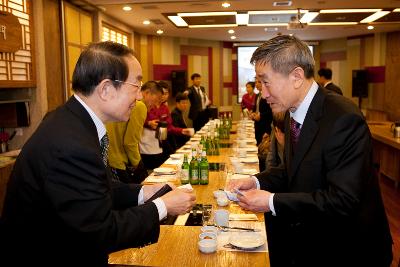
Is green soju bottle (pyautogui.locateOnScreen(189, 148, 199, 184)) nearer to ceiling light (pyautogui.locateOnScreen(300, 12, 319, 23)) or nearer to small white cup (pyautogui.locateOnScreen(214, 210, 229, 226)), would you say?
small white cup (pyautogui.locateOnScreen(214, 210, 229, 226))

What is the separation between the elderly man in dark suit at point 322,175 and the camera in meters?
1.60

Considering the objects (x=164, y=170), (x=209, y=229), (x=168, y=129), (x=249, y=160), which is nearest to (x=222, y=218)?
(x=209, y=229)

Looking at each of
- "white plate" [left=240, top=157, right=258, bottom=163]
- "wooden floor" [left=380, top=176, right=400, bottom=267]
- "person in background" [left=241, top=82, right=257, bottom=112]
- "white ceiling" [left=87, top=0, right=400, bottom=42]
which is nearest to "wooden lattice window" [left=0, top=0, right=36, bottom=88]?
"white ceiling" [left=87, top=0, right=400, bottom=42]

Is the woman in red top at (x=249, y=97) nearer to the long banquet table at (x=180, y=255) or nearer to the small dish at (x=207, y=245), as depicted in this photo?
the long banquet table at (x=180, y=255)

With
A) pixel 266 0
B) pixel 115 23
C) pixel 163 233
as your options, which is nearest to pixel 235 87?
pixel 115 23

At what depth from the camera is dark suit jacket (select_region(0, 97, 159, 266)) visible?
4.37 ft

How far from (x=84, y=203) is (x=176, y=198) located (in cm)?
48

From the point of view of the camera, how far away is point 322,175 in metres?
1.72

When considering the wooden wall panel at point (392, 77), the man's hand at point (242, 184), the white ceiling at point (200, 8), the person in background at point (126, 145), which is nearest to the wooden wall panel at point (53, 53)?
the white ceiling at point (200, 8)

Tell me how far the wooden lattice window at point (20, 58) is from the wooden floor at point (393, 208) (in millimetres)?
4667

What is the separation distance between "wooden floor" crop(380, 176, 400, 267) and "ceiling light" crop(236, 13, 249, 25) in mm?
4493

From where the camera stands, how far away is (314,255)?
71.8 inches

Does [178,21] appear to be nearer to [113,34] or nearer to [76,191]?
[113,34]

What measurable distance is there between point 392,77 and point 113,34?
8.06 metres
